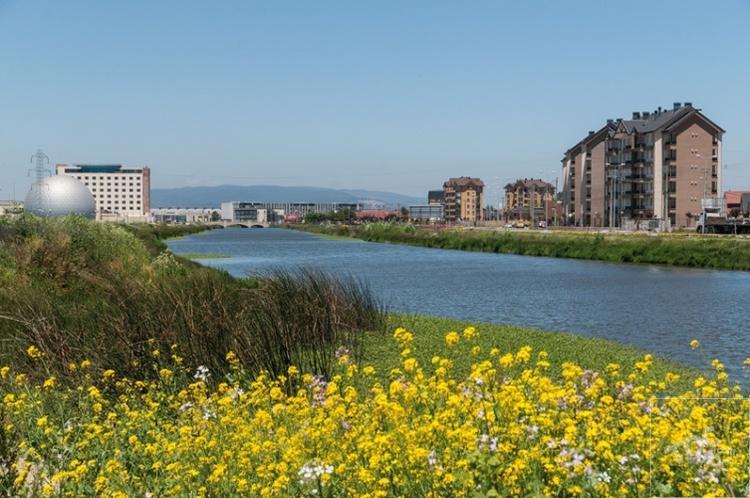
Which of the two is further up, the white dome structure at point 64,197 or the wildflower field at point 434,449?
the white dome structure at point 64,197

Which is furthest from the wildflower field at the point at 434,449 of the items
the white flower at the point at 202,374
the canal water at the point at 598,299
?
the canal water at the point at 598,299

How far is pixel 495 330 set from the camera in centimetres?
2247

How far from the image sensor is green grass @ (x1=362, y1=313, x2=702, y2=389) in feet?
54.7

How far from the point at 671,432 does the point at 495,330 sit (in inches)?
637

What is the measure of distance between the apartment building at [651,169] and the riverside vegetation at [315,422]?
90.3 m

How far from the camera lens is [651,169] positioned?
117 meters

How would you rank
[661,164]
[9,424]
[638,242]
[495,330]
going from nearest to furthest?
[9,424], [495,330], [638,242], [661,164]

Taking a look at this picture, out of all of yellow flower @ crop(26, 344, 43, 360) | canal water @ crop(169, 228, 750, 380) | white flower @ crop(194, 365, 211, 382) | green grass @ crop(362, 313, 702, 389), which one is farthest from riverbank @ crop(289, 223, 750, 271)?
yellow flower @ crop(26, 344, 43, 360)

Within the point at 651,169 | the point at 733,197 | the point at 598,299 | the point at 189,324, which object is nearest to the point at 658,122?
the point at 651,169

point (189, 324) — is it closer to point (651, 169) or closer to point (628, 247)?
point (628, 247)

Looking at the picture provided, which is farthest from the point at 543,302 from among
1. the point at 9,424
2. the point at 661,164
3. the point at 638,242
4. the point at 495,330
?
the point at 661,164

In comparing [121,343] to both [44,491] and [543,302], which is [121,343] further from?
[543,302]

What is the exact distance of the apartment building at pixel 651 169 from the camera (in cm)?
11269

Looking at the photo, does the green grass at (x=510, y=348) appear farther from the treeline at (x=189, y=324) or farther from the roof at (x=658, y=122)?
the roof at (x=658, y=122)
